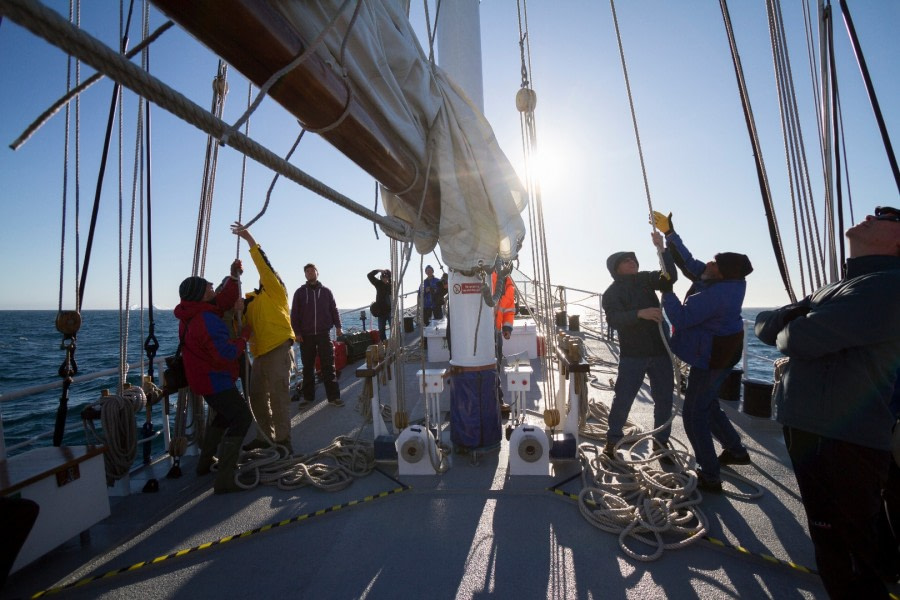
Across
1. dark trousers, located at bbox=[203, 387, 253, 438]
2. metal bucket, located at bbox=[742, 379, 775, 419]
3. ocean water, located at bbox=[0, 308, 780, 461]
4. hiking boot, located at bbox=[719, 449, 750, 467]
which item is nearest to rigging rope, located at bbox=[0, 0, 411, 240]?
dark trousers, located at bbox=[203, 387, 253, 438]

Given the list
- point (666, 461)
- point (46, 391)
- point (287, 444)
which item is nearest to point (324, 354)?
point (287, 444)

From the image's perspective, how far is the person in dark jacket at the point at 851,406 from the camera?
133 cm

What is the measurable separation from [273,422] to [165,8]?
121 inches

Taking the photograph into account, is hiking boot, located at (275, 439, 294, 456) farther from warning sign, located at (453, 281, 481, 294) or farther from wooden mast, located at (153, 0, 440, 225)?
wooden mast, located at (153, 0, 440, 225)

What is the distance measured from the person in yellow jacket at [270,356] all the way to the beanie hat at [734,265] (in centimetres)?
304

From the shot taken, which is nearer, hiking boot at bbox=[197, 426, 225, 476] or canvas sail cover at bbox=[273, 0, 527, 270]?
canvas sail cover at bbox=[273, 0, 527, 270]

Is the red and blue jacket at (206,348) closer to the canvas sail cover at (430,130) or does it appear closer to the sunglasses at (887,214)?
the canvas sail cover at (430,130)

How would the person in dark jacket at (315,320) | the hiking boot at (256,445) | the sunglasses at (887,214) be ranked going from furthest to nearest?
1. the person in dark jacket at (315,320)
2. the hiking boot at (256,445)
3. the sunglasses at (887,214)

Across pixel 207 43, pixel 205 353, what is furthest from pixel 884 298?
pixel 205 353

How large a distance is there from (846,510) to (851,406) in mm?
344

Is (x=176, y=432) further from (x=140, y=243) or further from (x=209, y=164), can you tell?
(x=209, y=164)

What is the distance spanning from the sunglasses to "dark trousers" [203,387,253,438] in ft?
11.0

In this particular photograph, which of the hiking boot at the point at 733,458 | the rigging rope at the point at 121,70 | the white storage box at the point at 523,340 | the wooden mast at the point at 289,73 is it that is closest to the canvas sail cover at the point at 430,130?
the wooden mast at the point at 289,73

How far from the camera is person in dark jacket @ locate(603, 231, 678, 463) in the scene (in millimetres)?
2871
